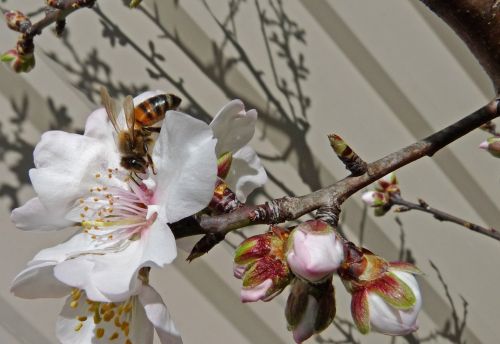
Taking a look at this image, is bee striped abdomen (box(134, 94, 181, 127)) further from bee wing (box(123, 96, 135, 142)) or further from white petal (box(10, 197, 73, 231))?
white petal (box(10, 197, 73, 231))

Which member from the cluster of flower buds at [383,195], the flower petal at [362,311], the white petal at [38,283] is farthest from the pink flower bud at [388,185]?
the white petal at [38,283]

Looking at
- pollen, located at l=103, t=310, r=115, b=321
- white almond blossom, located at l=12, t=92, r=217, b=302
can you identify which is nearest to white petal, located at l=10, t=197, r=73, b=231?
white almond blossom, located at l=12, t=92, r=217, b=302

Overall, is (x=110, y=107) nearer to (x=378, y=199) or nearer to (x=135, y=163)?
(x=135, y=163)

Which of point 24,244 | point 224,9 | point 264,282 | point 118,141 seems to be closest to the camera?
point 264,282

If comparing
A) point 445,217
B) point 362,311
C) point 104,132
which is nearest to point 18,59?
point 104,132

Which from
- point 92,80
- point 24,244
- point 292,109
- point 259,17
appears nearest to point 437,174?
point 292,109

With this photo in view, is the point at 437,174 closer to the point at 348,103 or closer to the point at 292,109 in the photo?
the point at 348,103
